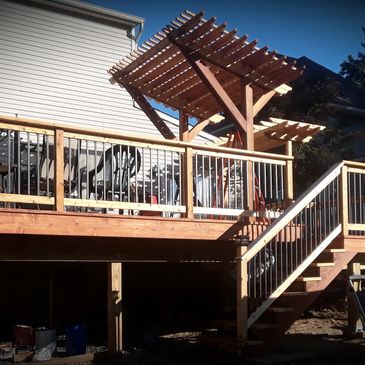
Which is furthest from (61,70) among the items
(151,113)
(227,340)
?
(227,340)

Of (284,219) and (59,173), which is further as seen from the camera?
(284,219)

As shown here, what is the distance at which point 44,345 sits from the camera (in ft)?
24.5

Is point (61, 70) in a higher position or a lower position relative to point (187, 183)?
higher

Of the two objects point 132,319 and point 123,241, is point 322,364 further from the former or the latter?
point 132,319

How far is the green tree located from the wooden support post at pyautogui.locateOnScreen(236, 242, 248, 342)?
3310 cm

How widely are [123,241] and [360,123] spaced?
14911mm

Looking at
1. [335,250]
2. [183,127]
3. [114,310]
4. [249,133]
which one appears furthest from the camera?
[183,127]

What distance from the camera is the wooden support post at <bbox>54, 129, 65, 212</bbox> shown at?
6070 mm

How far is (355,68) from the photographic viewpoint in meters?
37.3

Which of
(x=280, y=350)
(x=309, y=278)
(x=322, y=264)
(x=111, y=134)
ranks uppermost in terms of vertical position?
(x=111, y=134)

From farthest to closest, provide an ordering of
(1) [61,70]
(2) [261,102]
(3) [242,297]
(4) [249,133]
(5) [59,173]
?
(1) [61,70] < (2) [261,102] < (4) [249,133] < (3) [242,297] < (5) [59,173]

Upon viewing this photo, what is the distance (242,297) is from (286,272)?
0.93 meters

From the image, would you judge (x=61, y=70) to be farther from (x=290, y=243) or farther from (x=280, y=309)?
(x=280, y=309)

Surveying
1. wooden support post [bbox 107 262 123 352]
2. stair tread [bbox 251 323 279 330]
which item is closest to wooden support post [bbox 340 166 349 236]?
stair tread [bbox 251 323 279 330]
